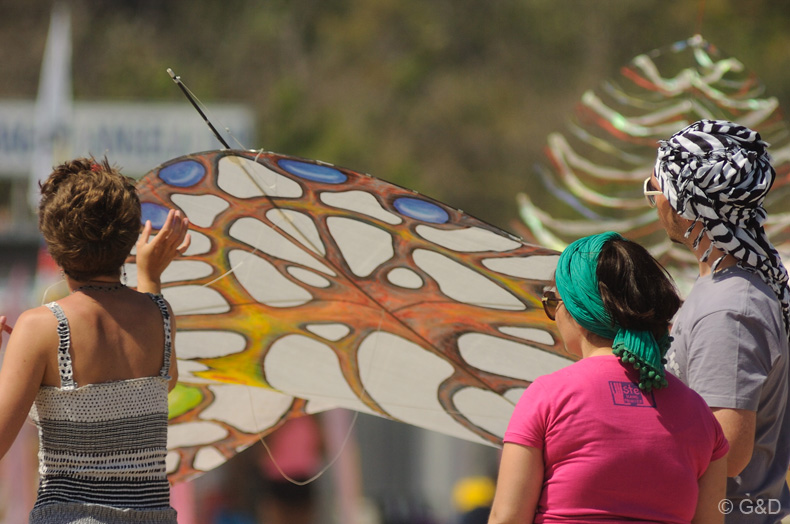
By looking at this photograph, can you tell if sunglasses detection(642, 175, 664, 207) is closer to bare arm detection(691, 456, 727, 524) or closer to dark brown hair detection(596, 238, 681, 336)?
dark brown hair detection(596, 238, 681, 336)

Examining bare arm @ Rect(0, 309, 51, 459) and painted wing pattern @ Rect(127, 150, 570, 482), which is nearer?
bare arm @ Rect(0, 309, 51, 459)

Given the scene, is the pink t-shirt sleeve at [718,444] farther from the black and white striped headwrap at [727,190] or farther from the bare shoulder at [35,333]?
the bare shoulder at [35,333]

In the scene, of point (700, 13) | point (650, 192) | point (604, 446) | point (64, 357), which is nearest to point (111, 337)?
point (64, 357)

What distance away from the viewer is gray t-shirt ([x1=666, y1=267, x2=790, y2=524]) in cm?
161

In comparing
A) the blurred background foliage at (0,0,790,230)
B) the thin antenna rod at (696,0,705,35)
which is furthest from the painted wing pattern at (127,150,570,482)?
the blurred background foliage at (0,0,790,230)

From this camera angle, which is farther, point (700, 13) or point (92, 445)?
point (700, 13)

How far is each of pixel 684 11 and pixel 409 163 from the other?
8.24 metres

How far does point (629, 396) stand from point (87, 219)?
33.8 inches

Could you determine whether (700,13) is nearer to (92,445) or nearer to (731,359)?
(731,359)

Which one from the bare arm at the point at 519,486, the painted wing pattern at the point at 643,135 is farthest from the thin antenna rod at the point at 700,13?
the bare arm at the point at 519,486

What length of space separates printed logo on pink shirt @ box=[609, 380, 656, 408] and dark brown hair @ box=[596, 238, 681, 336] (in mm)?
84

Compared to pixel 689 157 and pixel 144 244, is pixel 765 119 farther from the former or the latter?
pixel 144 244

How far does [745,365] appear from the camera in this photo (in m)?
1.60

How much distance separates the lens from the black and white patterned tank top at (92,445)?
1578 mm
